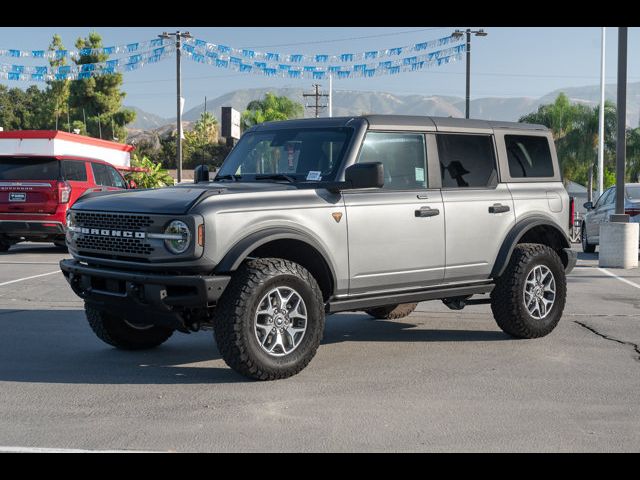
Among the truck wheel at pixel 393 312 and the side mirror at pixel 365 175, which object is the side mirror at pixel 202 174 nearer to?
the side mirror at pixel 365 175

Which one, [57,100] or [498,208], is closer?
[498,208]

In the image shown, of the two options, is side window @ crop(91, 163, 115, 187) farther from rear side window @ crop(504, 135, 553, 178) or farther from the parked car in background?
rear side window @ crop(504, 135, 553, 178)

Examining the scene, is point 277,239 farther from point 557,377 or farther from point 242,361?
point 557,377

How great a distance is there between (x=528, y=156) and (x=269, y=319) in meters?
3.47

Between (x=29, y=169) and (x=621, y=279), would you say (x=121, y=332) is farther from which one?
(x=29, y=169)

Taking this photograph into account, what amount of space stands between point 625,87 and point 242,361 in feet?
43.2

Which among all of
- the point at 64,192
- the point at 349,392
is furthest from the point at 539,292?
the point at 64,192

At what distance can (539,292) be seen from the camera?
25.6 ft

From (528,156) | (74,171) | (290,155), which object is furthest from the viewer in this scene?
(74,171)

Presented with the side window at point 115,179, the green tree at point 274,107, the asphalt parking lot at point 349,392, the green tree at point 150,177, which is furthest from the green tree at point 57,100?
the asphalt parking lot at point 349,392

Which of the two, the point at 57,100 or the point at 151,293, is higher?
the point at 57,100
